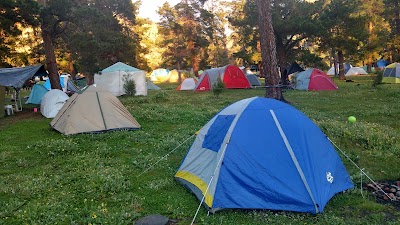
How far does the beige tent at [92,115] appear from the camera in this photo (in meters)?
10.6

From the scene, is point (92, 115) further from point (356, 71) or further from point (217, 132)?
point (356, 71)

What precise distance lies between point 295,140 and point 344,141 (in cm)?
376

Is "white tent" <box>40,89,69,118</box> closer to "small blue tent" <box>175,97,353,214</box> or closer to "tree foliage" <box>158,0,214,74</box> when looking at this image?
"small blue tent" <box>175,97,353,214</box>

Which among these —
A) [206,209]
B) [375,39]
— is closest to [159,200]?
[206,209]

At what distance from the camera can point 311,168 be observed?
17.3 feet

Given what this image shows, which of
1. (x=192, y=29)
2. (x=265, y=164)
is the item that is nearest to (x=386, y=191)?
(x=265, y=164)

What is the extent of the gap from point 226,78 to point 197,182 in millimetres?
21337

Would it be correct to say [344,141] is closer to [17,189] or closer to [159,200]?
[159,200]

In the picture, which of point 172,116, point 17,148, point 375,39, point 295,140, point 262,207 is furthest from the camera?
→ point 375,39

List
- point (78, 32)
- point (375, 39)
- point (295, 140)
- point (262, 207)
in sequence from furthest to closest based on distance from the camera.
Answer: point (375, 39) → point (78, 32) → point (295, 140) → point (262, 207)

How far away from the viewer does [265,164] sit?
529 centimetres

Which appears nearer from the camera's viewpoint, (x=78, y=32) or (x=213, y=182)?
(x=213, y=182)

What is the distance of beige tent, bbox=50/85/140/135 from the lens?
1062 cm

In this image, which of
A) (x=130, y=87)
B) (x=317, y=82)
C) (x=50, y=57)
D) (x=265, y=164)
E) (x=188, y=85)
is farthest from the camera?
(x=188, y=85)
